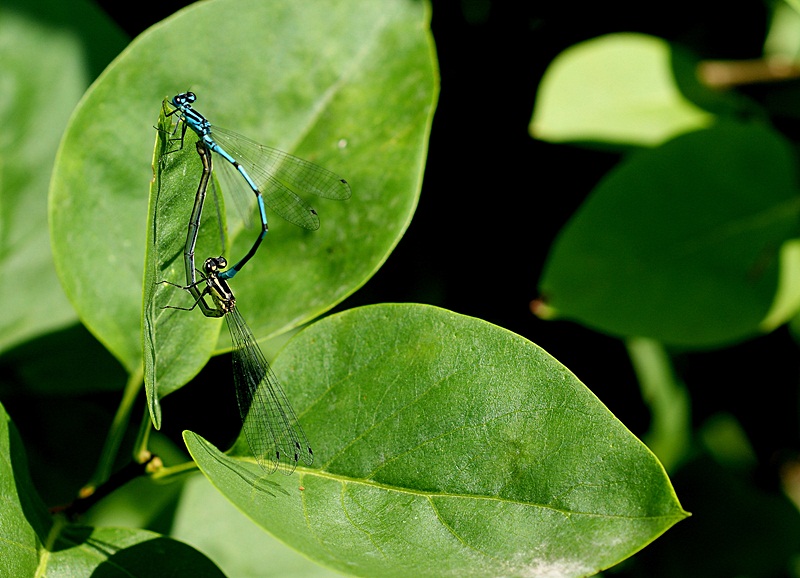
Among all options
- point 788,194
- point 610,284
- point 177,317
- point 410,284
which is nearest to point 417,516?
point 177,317

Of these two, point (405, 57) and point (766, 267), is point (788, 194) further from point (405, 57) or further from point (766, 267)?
point (405, 57)

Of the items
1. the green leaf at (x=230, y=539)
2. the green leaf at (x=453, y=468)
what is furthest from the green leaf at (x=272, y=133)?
the green leaf at (x=230, y=539)

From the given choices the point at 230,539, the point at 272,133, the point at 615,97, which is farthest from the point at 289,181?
the point at 615,97

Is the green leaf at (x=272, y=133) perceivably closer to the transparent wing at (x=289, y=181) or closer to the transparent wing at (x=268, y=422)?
the transparent wing at (x=289, y=181)

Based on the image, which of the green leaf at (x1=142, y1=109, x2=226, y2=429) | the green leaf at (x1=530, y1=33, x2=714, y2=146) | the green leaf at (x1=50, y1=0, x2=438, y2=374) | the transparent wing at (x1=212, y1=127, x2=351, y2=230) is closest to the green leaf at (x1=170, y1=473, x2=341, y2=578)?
the green leaf at (x1=50, y1=0, x2=438, y2=374)

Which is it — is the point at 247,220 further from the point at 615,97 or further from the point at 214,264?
the point at 615,97

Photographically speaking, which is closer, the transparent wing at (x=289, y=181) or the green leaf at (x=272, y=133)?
the green leaf at (x=272, y=133)
